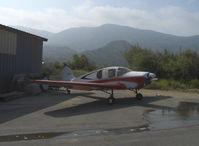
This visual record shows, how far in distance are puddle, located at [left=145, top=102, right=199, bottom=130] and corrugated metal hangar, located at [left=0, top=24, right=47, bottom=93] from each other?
26.8 feet

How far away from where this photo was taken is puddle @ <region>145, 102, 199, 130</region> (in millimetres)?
7938

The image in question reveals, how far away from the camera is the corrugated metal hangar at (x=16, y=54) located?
13.9 m

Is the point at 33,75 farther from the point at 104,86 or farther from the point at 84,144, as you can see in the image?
the point at 84,144

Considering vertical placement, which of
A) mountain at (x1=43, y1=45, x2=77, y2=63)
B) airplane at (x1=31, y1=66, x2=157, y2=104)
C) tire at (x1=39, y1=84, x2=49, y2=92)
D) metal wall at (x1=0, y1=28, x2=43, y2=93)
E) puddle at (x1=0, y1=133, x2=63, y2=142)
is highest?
mountain at (x1=43, y1=45, x2=77, y2=63)

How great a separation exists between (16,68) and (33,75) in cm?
219

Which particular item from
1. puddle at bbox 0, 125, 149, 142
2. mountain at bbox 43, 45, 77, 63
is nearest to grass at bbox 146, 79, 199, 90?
puddle at bbox 0, 125, 149, 142

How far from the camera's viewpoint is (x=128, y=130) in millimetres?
7273

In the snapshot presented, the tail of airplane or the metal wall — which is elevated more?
the metal wall

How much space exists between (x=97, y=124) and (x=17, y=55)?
923 centimetres

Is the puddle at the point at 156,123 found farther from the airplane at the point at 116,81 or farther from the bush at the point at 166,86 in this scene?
the bush at the point at 166,86

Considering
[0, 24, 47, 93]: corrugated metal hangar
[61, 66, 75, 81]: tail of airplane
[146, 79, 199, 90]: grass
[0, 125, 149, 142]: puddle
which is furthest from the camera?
[146, 79, 199, 90]: grass

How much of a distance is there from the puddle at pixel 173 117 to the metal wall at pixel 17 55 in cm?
816

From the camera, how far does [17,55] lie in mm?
15445

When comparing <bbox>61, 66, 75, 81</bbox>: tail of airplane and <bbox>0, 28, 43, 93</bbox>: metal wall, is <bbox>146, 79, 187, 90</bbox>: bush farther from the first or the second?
<bbox>0, 28, 43, 93</bbox>: metal wall
